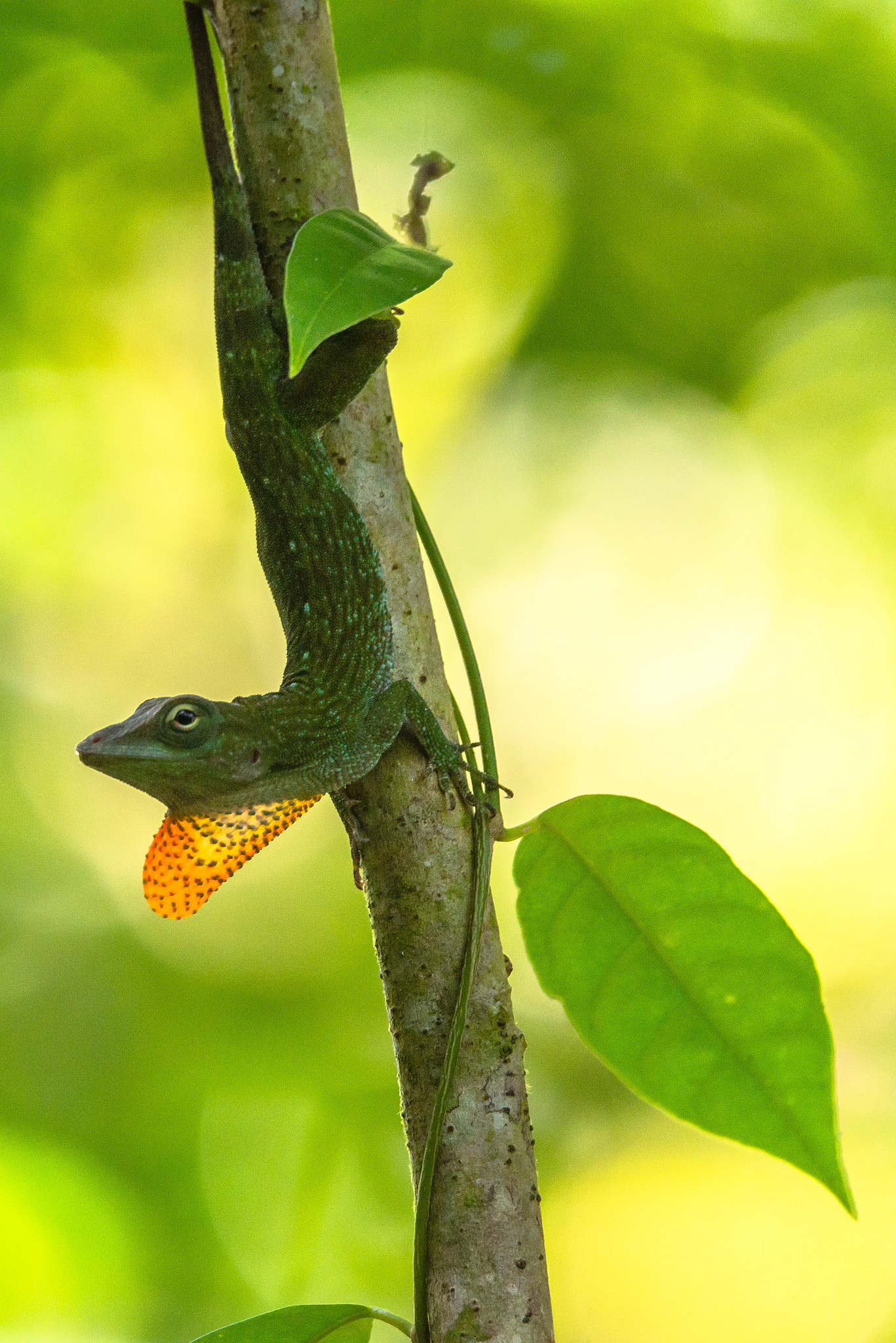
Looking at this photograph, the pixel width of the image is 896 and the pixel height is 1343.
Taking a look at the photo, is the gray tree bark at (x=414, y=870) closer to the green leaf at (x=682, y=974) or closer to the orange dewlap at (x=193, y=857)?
the green leaf at (x=682, y=974)

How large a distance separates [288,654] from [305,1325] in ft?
2.72

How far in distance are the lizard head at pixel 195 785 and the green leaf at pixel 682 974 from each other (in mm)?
414

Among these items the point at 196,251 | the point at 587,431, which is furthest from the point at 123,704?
the point at 587,431

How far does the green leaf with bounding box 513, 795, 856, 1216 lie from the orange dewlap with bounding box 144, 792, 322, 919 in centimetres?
41

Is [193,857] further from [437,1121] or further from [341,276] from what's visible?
[341,276]

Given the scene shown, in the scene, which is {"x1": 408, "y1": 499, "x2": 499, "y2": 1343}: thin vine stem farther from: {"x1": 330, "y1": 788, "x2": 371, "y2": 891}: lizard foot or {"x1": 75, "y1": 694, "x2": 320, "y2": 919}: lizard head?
{"x1": 75, "y1": 694, "x2": 320, "y2": 919}: lizard head

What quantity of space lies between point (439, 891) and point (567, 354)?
1953mm

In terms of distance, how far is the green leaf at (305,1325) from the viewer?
92 cm

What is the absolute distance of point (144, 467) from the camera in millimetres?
2760

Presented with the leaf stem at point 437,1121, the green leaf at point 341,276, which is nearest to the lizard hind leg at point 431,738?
the leaf stem at point 437,1121

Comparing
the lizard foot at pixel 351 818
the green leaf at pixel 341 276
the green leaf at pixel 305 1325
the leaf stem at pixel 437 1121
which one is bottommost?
the green leaf at pixel 305 1325

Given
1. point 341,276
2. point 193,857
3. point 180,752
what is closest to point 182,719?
point 180,752

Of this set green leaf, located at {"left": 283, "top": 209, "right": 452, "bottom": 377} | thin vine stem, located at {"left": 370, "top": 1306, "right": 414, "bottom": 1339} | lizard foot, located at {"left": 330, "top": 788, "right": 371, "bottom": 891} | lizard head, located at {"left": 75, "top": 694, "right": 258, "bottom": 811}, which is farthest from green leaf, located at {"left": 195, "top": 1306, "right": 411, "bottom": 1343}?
green leaf, located at {"left": 283, "top": 209, "right": 452, "bottom": 377}

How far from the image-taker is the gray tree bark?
895mm
